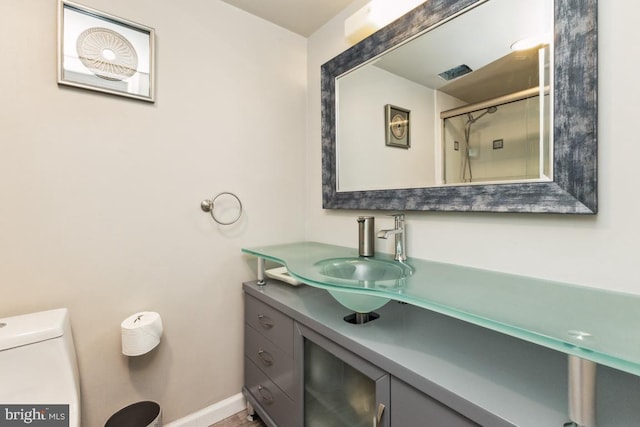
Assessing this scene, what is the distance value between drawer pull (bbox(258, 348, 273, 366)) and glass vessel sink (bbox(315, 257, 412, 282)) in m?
0.52

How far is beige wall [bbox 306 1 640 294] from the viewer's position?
76cm

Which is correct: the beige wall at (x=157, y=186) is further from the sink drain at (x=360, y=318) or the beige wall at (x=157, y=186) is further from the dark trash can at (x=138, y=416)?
the sink drain at (x=360, y=318)

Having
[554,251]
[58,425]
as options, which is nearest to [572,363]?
[554,251]

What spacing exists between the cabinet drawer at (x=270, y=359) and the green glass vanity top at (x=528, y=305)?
459mm

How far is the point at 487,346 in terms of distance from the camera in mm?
867

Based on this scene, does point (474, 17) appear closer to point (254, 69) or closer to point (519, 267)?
point (519, 267)

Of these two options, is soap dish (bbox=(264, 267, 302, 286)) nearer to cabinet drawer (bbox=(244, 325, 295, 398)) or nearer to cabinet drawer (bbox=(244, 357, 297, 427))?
cabinet drawer (bbox=(244, 325, 295, 398))

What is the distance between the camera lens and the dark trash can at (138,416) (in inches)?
47.8

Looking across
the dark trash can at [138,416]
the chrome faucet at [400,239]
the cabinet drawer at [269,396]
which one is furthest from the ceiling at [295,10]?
the dark trash can at [138,416]

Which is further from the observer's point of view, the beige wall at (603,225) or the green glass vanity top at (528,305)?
the beige wall at (603,225)

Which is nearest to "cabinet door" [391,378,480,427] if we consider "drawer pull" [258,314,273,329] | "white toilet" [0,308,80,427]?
"drawer pull" [258,314,273,329]

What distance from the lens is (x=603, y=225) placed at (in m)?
0.80

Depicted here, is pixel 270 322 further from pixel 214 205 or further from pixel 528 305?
pixel 528 305

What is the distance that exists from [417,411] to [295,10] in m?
1.86
